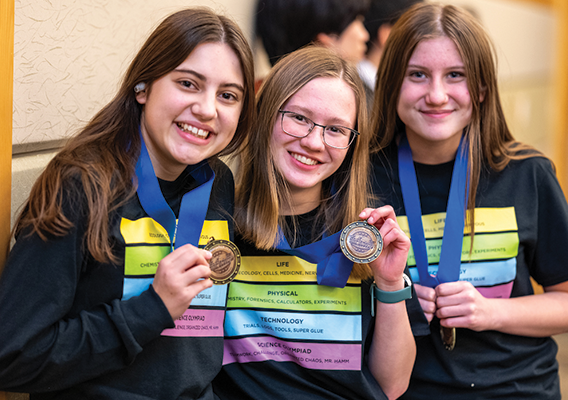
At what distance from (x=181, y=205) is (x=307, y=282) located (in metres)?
0.64

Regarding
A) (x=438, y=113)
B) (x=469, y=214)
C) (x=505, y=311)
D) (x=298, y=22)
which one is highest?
(x=298, y=22)

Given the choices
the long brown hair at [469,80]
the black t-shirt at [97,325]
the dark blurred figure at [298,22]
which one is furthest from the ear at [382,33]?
the black t-shirt at [97,325]

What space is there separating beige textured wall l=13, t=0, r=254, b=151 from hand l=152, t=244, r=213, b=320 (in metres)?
0.85

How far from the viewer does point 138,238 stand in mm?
2029

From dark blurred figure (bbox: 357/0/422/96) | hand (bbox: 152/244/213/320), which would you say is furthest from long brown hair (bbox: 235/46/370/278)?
dark blurred figure (bbox: 357/0/422/96)

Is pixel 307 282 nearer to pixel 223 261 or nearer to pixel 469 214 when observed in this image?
pixel 223 261

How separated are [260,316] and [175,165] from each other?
0.73 metres

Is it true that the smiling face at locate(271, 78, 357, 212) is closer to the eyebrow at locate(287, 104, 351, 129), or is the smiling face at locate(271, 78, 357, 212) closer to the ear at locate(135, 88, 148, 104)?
the eyebrow at locate(287, 104, 351, 129)

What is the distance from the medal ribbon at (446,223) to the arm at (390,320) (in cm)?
31

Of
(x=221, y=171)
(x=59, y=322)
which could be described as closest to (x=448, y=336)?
(x=221, y=171)

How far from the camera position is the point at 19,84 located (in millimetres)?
2166

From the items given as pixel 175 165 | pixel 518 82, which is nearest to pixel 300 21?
pixel 175 165

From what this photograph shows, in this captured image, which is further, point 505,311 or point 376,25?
point 376,25

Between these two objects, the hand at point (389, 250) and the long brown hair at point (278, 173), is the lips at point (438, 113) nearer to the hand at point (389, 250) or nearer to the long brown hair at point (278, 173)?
the long brown hair at point (278, 173)
